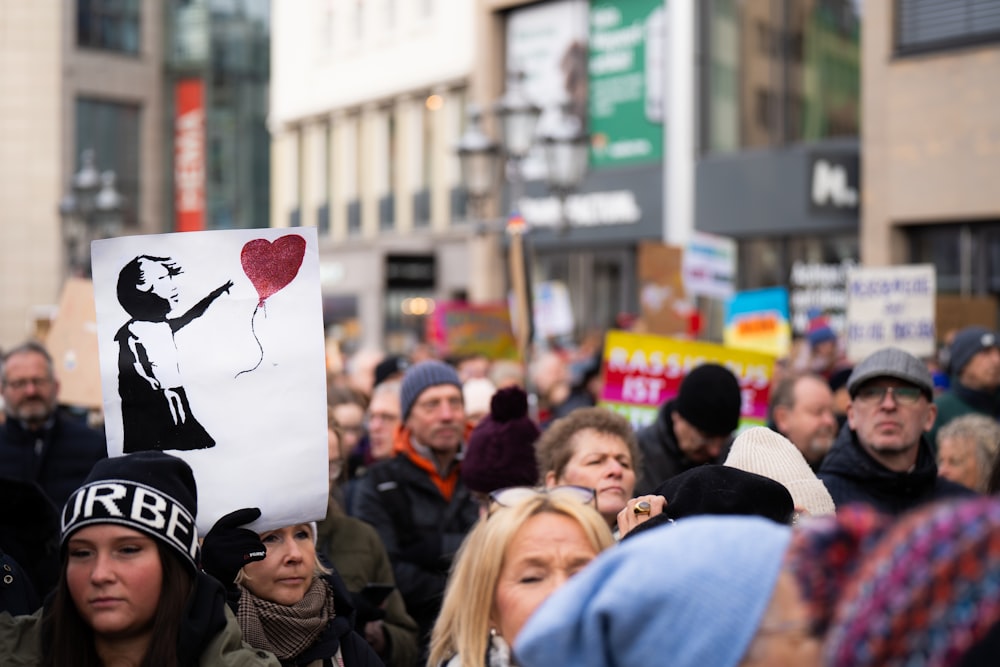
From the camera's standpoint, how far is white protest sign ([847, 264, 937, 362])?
39.3ft

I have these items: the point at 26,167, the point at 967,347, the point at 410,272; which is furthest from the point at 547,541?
the point at 26,167

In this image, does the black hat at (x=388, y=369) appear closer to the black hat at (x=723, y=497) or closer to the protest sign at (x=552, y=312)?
the black hat at (x=723, y=497)

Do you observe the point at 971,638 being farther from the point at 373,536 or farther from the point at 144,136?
the point at 144,136

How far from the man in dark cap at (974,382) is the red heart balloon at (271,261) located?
5746mm

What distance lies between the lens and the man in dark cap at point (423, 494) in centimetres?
605

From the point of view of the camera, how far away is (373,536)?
18.0ft

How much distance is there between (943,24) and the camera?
19.8m

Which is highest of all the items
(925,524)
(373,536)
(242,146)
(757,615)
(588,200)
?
(242,146)

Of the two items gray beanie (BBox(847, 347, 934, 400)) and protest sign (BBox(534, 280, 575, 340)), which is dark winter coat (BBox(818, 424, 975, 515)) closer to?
gray beanie (BBox(847, 347, 934, 400))

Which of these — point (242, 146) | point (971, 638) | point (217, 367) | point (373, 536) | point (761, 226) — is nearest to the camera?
point (971, 638)

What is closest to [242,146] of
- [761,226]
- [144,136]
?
[144,136]

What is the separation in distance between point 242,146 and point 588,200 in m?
25.0

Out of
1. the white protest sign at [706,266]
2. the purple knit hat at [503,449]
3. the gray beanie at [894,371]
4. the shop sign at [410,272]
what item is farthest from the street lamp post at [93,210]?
the gray beanie at [894,371]

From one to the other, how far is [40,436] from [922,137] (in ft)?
49.9
